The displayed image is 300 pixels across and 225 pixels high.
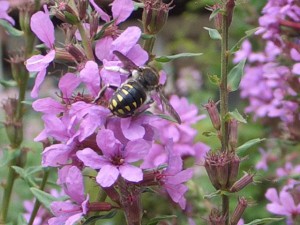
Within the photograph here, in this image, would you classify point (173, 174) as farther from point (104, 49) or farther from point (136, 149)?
point (104, 49)

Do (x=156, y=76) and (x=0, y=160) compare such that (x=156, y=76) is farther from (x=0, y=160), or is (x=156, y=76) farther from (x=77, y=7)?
(x=0, y=160)

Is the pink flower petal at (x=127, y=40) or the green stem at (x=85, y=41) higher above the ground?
the pink flower petal at (x=127, y=40)

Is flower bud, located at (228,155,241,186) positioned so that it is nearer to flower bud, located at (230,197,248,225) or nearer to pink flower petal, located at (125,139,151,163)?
flower bud, located at (230,197,248,225)

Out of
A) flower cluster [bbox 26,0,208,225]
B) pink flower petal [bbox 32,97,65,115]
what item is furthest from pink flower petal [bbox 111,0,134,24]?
pink flower petal [bbox 32,97,65,115]

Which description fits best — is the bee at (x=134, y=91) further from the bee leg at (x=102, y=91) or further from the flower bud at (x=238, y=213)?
the flower bud at (x=238, y=213)

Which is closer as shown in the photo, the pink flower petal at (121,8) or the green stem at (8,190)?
the pink flower petal at (121,8)

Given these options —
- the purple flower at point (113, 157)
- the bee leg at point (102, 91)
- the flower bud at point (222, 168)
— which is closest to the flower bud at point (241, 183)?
the flower bud at point (222, 168)

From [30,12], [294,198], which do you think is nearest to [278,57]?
[294,198]
